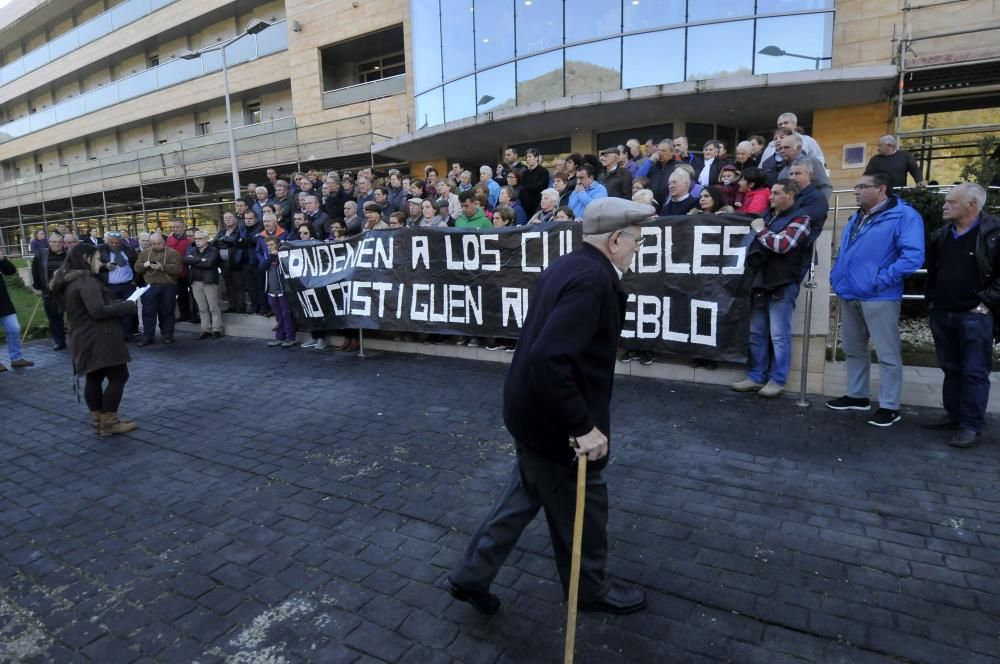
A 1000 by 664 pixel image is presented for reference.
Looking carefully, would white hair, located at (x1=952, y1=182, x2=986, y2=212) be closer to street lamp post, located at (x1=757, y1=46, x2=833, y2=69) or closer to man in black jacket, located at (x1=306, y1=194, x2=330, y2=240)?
man in black jacket, located at (x1=306, y1=194, x2=330, y2=240)

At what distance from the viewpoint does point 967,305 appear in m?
4.68

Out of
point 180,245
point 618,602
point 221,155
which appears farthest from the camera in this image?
point 221,155

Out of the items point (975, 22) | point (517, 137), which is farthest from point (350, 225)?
point (975, 22)

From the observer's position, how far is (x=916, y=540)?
3338 millimetres

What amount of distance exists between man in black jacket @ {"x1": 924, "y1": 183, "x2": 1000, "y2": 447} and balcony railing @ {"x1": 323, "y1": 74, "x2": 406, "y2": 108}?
19.9 metres

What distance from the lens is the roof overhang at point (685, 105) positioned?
42.3 feet

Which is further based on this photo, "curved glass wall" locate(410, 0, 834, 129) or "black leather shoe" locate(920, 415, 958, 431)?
"curved glass wall" locate(410, 0, 834, 129)

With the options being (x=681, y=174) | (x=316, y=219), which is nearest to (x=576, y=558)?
(x=681, y=174)

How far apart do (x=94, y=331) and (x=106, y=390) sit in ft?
1.95

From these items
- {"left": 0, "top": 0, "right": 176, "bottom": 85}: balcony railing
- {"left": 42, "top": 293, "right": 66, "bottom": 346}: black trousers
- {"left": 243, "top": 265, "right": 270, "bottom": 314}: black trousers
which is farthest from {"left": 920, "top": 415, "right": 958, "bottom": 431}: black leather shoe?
{"left": 0, "top": 0, "right": 176, "bottom": 85}: balcony railing

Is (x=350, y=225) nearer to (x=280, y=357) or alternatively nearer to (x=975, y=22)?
(x=280, y=357)

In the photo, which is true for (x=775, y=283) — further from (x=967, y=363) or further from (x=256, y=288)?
(x=256, y=288)

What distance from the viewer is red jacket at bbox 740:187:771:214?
6.16 meters

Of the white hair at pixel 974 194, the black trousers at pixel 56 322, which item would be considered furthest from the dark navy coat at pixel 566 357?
the black trousers at pixel 56 322
